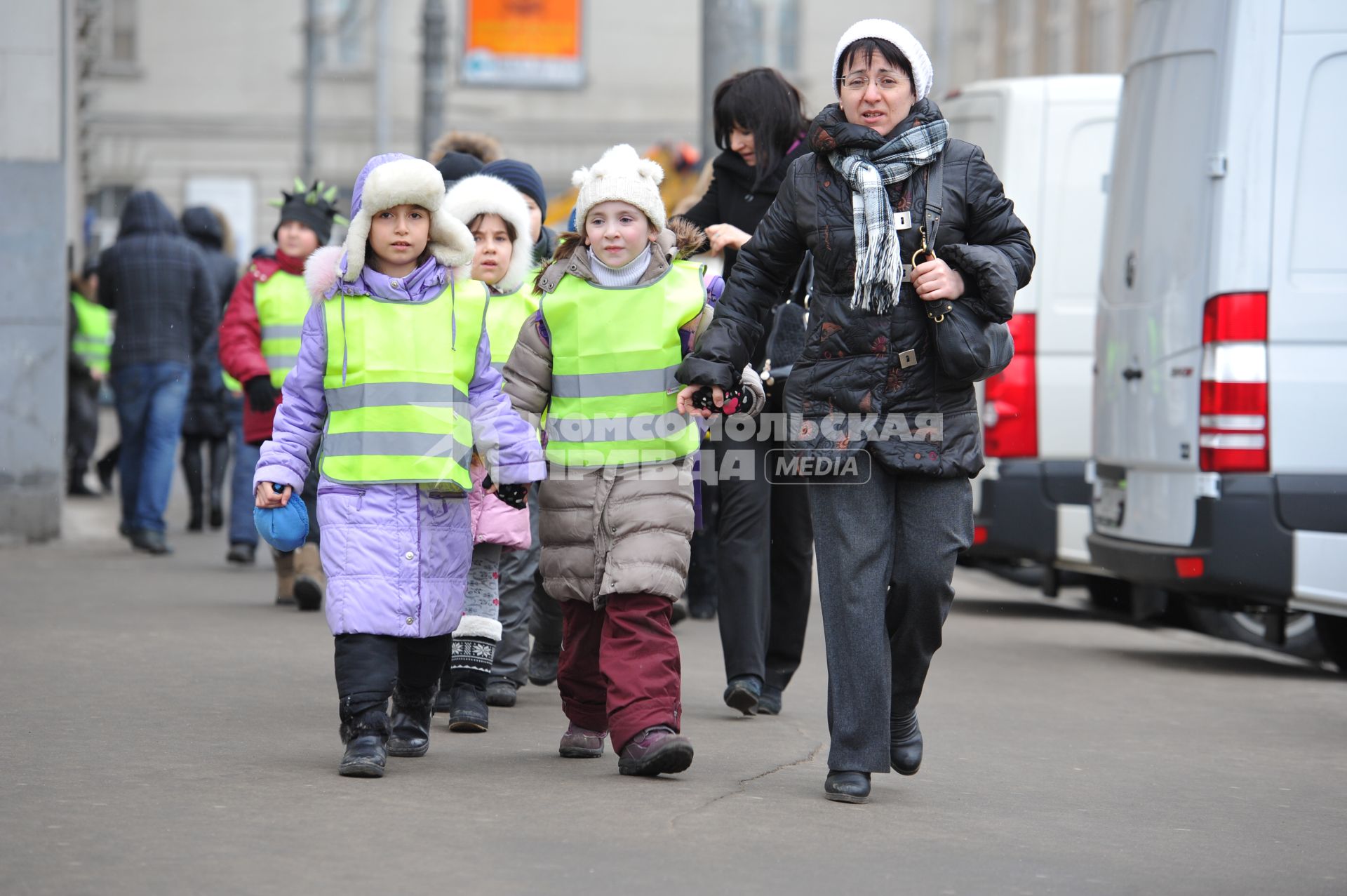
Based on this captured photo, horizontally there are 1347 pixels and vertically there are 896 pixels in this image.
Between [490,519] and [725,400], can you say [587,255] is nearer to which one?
[725,400]

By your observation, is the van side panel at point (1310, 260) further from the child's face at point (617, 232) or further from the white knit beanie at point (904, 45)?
the child's face at point (617, 232)

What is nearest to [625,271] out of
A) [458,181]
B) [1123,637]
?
[458,181]

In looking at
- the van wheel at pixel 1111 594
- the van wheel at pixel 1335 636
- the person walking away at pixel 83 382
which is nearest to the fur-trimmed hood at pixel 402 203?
the van wheel at pixel 1335 636

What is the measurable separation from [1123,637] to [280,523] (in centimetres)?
587

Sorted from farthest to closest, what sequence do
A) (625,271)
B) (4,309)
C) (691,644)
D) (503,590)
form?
(4,309)
(691,644)
(503,590)
(625,271)

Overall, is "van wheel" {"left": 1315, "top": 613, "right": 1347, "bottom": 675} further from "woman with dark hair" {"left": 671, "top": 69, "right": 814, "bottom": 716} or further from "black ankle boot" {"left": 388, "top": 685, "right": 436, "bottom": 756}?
"black ankle boot" {"left": 388, "top": 685, "right": 436, "bottom": 756}

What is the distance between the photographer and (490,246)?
22.5 feet

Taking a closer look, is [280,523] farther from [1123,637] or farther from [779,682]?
[1123,637]

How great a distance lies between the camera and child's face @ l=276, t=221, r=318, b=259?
959cm

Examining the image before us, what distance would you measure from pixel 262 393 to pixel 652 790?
4.59 m

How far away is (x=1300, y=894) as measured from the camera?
4609 millimetres

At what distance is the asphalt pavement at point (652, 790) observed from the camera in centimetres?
452

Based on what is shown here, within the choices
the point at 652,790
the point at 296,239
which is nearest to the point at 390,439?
the point at 652,790

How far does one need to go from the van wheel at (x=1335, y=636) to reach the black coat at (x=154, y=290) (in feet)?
21.4
